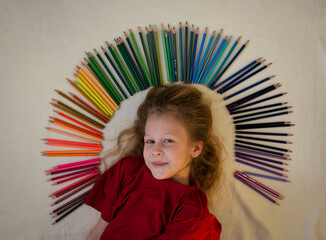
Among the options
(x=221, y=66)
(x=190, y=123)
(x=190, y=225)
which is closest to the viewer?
(x=190, y=225)

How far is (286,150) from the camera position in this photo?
118cm

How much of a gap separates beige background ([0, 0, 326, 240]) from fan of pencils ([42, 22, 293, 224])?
46mm

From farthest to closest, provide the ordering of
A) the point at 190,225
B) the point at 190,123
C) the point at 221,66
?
the point at 221,66 → the point at 190,123 → the point at 190,225

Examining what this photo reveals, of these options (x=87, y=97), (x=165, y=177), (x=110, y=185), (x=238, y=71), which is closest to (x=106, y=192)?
(x=110, y=185)

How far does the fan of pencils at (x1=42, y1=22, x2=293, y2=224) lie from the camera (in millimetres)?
1132

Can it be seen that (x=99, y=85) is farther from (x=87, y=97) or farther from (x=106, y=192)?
(x=106, y=192)

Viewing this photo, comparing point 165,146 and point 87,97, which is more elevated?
point 87,97

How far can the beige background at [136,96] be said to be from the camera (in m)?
1.11

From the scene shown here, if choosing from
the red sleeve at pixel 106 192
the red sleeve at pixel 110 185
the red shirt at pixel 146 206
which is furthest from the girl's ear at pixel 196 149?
the red sleeve at pixel 106 192

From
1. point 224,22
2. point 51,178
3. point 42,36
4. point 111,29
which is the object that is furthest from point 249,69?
point 51,178

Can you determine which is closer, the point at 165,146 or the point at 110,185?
the point at 165,146

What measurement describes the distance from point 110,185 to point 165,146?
1.21ft

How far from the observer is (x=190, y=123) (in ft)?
3.43
